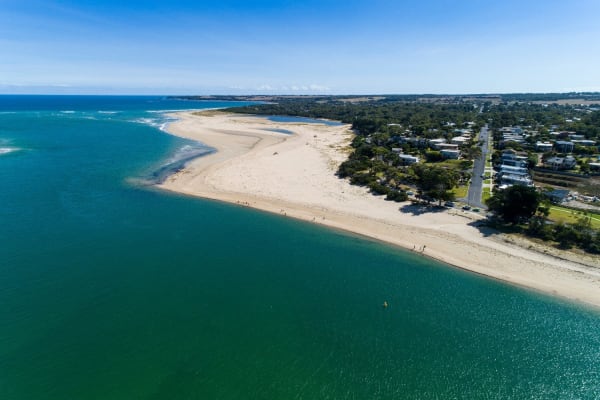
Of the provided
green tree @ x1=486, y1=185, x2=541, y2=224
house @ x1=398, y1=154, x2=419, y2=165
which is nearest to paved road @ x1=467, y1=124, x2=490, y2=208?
green tree @ x1=486, y1=185, x2=541, y2=224

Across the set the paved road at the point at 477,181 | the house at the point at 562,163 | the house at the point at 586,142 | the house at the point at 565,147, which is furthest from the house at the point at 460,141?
the house at the point at 586,142

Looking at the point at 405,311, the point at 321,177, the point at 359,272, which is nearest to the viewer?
the point at 405,311

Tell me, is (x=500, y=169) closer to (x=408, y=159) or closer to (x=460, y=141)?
(x=408, y=159)

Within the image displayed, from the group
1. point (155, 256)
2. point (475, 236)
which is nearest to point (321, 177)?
point (475, 236)

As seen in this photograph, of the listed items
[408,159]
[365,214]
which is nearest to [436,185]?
[365,214]

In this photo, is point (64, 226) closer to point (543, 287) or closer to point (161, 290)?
point (161, 290)

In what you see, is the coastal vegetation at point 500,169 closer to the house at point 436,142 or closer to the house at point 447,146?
the house at point 436,142
